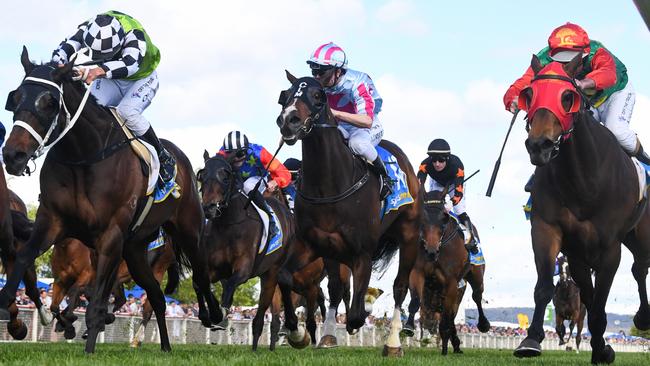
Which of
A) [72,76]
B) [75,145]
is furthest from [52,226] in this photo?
[72,76]

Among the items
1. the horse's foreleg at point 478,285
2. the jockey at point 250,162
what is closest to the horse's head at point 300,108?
the jockey at point 250,162

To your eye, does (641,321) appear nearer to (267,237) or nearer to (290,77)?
(290,77)

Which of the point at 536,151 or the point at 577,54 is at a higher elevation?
the point at 577,54

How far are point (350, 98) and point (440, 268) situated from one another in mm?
5528

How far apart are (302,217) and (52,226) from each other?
284 centimetres

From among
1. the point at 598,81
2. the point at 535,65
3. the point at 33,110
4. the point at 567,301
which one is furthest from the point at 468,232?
the point at 33,110

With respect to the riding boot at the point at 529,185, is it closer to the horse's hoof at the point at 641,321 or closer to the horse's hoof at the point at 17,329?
the horse's hoof at the point at 641,321

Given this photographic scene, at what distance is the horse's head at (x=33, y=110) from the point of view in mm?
6906

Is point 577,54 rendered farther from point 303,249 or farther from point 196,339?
point 196,339

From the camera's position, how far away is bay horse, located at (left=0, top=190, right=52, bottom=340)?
982cm

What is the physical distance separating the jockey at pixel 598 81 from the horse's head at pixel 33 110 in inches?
138

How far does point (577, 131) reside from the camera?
7723mm

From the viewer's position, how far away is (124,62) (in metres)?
8.50

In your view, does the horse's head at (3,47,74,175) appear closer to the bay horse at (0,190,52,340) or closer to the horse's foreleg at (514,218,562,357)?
the bay horse at (0,190,52,340)
